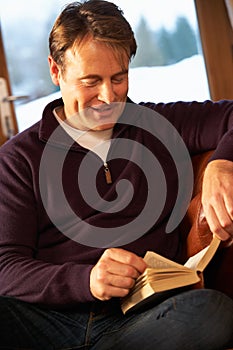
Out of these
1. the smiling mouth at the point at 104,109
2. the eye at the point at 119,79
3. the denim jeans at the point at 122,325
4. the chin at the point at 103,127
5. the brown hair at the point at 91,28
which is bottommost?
the denim jeans at the point at 122,325

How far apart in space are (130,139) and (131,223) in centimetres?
24

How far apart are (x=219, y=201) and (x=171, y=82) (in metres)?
2.11

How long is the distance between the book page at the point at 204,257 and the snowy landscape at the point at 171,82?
79.4 inches

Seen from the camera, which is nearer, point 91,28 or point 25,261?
point 25,261

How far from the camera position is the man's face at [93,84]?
1.73 m

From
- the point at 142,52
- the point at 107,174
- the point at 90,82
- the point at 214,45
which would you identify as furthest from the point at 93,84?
the point at 214,45

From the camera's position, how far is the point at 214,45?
3.60m

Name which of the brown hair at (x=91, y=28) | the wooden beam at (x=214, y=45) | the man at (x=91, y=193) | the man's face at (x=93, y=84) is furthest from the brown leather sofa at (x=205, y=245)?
the wooden beam at (x=214, y=45)

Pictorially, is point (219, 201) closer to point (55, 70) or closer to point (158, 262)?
point (158, 262)

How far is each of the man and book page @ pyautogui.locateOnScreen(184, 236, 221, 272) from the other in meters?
0.03

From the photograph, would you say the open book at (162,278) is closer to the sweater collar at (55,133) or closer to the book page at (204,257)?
the book page at (204,257)

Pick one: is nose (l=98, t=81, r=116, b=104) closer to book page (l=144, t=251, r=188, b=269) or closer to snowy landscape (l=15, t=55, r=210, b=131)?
book page (l=144, t=251, r=188, b=269)

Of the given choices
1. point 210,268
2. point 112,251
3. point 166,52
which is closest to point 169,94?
point 166,52

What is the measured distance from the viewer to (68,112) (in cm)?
184
